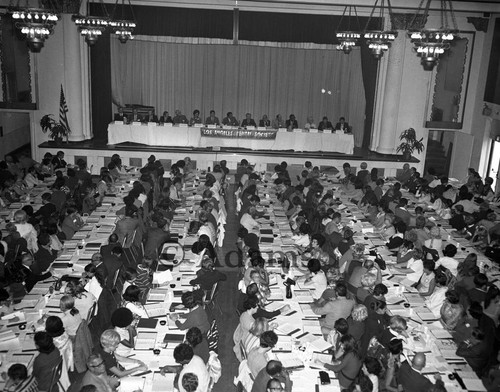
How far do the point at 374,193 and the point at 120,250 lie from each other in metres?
7.19

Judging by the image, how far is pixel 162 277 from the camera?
9.68 m

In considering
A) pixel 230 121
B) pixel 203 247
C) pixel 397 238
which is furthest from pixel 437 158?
pixel 203 247

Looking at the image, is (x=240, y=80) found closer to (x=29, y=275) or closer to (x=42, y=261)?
(x=42, y=261)

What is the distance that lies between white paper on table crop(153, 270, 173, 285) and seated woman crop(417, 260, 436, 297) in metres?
4.35

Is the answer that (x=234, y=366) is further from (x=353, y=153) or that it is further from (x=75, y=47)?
(x=75, y=47)

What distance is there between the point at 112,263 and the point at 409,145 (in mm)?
14626

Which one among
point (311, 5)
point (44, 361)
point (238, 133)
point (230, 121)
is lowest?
point (44, 361)

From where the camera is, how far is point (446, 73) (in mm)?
23312

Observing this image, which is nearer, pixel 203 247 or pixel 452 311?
pixel 452 311

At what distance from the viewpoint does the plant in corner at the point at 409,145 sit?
21641mm

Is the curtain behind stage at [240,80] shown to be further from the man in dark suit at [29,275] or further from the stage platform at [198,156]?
the man in dark suit at [29,275]

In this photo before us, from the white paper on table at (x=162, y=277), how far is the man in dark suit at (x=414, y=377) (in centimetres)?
417

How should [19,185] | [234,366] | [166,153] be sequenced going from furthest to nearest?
[166,153], [19,185], [234,366]

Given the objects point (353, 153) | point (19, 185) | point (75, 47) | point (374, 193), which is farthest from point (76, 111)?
point (374, 193)
